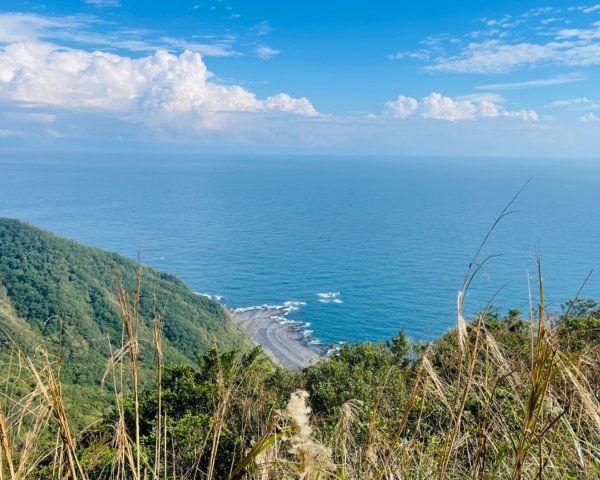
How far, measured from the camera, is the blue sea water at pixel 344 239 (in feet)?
162

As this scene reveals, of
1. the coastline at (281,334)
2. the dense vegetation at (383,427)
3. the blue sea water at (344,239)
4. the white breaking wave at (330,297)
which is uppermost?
the dense vegetation at (383,427)

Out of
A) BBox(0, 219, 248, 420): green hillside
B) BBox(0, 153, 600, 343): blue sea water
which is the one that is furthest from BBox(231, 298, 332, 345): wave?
BBox(0, 219, 248, 420): green hillside

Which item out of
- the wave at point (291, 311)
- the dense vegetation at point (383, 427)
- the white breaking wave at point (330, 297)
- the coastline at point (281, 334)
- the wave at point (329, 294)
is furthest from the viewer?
Answer: the wave at point (329, 294)

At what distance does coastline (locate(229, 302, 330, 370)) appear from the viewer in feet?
138

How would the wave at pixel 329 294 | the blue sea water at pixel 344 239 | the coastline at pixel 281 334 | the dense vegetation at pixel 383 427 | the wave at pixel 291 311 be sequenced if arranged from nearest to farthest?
the dense vegetation at pixel 383 427
the coastline at pixel 281 334
the wave at pixel 291 311
the blue sea water at pixel 344 239
the wave at pixel 329 294

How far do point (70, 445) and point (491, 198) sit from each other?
134530mm

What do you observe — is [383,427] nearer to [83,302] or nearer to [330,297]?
[83,302]

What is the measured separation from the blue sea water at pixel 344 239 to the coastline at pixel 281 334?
5.61 feet

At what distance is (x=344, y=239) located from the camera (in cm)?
8619

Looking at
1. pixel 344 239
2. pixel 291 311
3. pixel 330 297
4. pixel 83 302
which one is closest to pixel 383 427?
pixel 83 302

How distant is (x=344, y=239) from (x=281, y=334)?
136 feet

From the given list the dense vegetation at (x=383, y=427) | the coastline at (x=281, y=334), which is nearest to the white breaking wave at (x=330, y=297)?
the coastline at (x=281, y=334)

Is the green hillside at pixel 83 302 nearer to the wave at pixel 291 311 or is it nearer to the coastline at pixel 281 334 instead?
the coastline at pixel 281 334

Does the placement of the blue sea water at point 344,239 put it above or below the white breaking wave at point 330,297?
above
